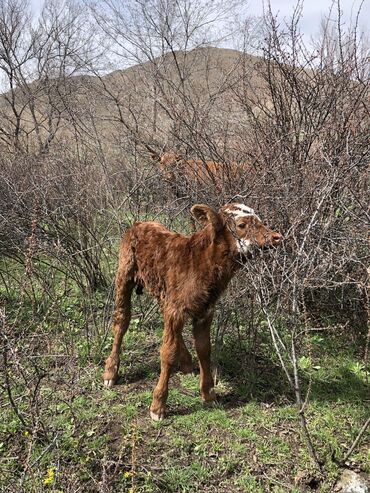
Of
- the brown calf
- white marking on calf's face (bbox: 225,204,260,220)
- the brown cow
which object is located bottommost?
the brown calf

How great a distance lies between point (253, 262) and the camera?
12.8 ft

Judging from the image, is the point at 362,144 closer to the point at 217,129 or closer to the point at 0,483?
the point at 217,129

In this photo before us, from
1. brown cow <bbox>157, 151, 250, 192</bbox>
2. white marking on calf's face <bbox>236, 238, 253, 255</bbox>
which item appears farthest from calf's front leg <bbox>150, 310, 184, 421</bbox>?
brown cow <bbox>157, 151, 250, 192</bbox>

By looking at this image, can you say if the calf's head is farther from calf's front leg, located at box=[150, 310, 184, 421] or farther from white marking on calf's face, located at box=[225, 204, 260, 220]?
calf's front leg, located at box=[150, 310, 184, 421]

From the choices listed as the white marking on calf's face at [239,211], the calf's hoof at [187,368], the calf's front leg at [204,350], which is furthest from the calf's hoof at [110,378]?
the white marking on calf's face at [239,211]

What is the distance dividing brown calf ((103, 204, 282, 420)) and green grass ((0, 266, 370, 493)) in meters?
0.29

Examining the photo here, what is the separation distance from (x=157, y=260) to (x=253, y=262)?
0.89 metres

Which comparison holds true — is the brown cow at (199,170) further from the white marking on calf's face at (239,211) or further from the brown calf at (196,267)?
the white marking on calf's face at (239,211)

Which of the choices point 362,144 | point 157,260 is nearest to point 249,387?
point 157,260

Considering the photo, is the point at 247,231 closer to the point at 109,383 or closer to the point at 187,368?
the point at 187,368

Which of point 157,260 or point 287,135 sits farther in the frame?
point 287,135

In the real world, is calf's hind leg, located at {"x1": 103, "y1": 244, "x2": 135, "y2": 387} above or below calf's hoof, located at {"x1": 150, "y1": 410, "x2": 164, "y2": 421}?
above

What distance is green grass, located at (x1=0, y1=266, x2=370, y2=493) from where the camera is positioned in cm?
321

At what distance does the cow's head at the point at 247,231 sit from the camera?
137 inches
